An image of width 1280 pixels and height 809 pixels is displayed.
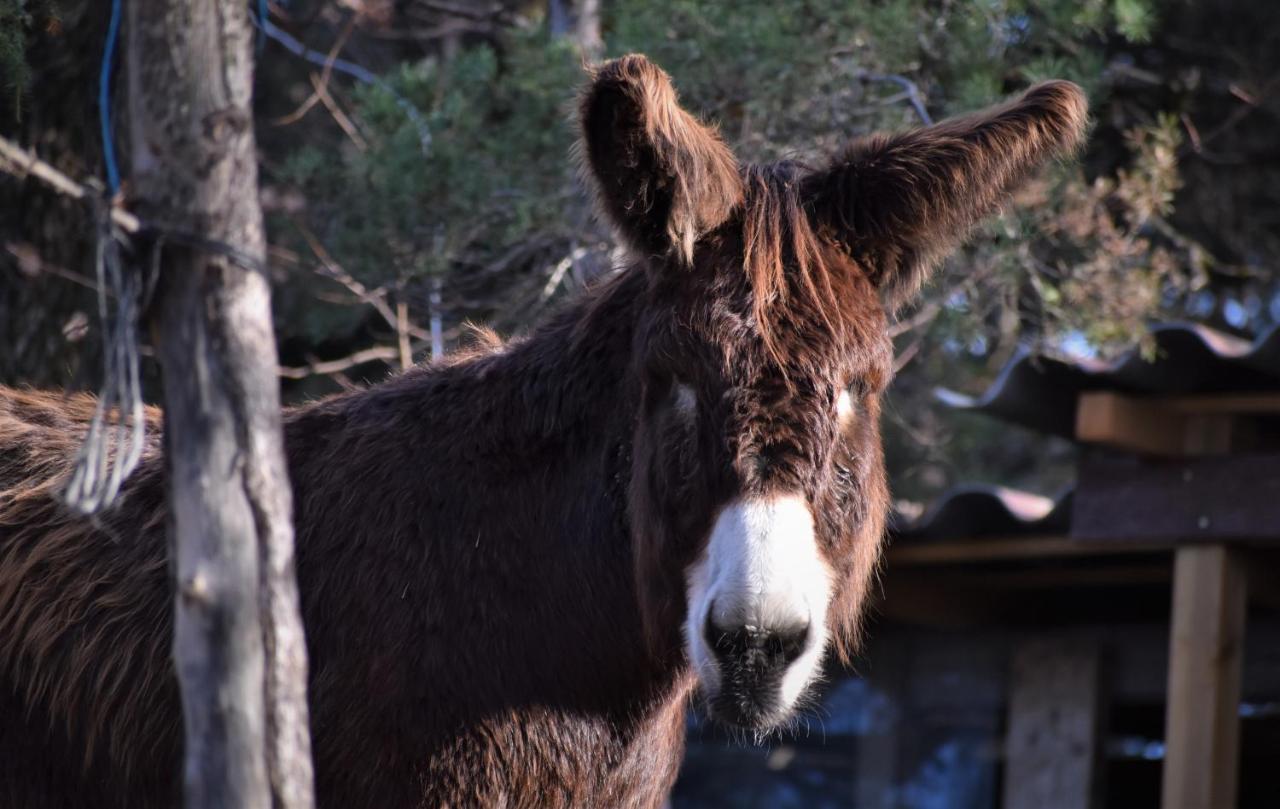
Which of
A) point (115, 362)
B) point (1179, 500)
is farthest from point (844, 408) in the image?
point (1179, 500)

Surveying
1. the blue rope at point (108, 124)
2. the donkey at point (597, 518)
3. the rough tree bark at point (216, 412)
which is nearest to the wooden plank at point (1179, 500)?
the donkey at point (597, 518)

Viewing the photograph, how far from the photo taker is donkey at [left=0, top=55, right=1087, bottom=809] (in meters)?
2.97

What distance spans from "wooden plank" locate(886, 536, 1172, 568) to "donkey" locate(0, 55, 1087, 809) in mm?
3043

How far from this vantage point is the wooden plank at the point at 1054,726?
6844 mm

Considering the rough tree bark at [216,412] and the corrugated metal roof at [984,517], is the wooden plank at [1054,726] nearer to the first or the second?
the corrugated metal roof at [984,517]

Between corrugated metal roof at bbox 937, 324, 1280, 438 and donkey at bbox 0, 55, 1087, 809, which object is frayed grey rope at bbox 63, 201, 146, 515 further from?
corrugated metal roof at bbox 937, 324, 1280, 438

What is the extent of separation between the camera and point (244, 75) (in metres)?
2.59

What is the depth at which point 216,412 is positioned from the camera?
97.7 inches

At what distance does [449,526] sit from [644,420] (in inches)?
20.6

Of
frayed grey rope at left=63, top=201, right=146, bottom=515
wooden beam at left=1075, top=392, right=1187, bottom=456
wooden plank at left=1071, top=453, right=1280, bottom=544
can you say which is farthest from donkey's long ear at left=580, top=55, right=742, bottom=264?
wooden plank at left=1071, top=453, right=1280, bottom=544

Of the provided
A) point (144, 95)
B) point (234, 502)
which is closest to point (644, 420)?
point (234, 502)

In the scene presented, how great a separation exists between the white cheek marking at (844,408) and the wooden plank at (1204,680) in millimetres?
3197

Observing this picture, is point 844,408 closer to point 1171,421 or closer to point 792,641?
point 792,641

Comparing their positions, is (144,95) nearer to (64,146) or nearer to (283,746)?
(283,746)
